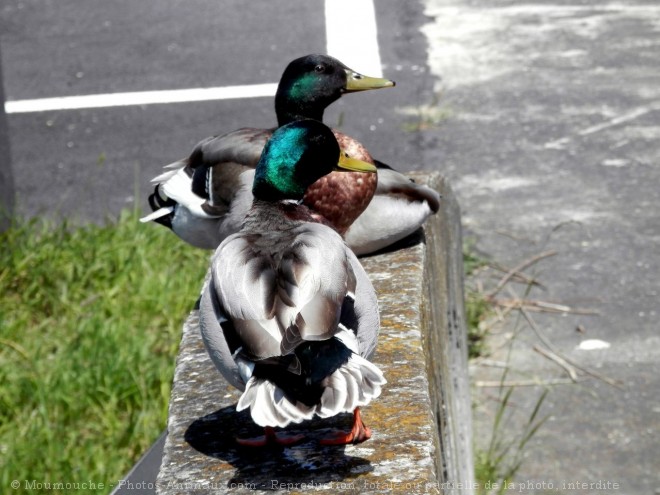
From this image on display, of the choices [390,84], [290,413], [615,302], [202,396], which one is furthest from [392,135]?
[290,413]

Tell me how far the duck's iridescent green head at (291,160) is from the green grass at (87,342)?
5.02 ft

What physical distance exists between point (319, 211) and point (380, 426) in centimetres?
88

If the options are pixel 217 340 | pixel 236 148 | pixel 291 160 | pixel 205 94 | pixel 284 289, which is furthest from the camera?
pixel 205 94

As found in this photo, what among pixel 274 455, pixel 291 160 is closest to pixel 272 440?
pixel 274 455

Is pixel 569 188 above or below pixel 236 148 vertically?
below

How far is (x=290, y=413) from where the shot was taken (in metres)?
2.38

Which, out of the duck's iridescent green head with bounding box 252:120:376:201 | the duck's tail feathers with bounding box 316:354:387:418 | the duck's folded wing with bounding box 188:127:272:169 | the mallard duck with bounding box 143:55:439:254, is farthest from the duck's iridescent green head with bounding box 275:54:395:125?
the duck's tail feathers with bounding box 316:354:387:418

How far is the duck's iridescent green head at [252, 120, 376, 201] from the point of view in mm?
2928

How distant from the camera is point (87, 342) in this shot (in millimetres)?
4684

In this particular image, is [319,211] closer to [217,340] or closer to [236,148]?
[236,148]

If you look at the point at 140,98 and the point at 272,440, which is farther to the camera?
the point at 140,98

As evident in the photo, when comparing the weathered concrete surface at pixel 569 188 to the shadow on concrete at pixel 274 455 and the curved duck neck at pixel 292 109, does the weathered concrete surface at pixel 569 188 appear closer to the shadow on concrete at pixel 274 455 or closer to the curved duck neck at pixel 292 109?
the curved duck neck at pixel 292 109

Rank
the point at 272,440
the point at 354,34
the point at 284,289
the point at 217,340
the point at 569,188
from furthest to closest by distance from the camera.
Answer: the point at 354,34
the point at 569,188
the point at 272,440
the point at 217,340
the point at 284,289

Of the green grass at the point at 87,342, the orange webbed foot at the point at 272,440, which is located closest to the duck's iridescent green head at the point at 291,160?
the orange webbed foot at the point at 272,440
